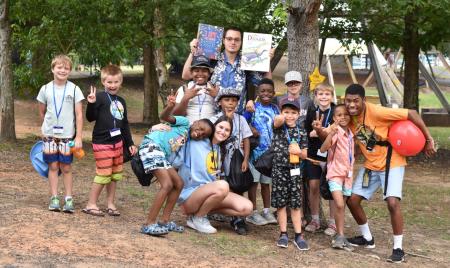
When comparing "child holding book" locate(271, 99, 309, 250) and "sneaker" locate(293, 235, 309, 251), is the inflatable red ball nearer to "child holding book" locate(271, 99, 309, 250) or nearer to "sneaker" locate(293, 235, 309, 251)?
"child holding book" locate(271, 99, 309, 250)

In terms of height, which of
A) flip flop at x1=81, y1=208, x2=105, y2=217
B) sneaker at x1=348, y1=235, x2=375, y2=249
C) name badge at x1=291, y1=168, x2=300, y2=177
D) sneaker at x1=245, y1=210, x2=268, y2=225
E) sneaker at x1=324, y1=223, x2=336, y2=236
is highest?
name badge at x1=291, y1=168, x2=300, y2=177

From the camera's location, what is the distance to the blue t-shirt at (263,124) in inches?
280

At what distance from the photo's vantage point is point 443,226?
866 centimetres

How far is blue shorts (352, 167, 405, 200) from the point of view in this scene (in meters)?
6.60

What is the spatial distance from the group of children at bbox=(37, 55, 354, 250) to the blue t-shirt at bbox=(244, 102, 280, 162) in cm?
1

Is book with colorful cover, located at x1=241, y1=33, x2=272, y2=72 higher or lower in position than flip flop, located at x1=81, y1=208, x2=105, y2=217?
higher

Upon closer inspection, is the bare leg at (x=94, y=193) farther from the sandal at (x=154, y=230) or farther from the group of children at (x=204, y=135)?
the sandal at (x=154, y=230)

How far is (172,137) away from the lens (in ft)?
21.5

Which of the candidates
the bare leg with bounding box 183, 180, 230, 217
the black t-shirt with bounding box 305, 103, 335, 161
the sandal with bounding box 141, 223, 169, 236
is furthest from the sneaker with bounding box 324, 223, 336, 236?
the sandal with bounding box 141, 223, 169, 236

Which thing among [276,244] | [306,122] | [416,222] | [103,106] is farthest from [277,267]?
[416,222]

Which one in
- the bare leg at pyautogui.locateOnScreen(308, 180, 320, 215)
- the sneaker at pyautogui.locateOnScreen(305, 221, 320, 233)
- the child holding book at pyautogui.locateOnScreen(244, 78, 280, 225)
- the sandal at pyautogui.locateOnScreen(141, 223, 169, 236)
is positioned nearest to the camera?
the sandal at pyautogui.locateOnScreen(141, 223, 169, 236)

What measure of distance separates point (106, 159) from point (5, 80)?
675 centimetres

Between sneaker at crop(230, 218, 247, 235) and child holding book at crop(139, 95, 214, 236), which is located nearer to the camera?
child holding book at crop(139, 95, 214, 236)

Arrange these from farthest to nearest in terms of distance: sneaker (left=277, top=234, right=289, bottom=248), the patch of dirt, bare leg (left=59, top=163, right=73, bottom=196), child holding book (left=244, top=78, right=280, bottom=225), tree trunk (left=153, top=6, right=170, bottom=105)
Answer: tree trunk (left=153, top=6, right=170, bottom=105) < child holding book (left=244, top=78, right=280, bottom=225) < bare leg (left=59, top=163, right=73, bottom=196) < sneaker (left=277, top=234, right=289, bottom=248) < the patch of dirt
